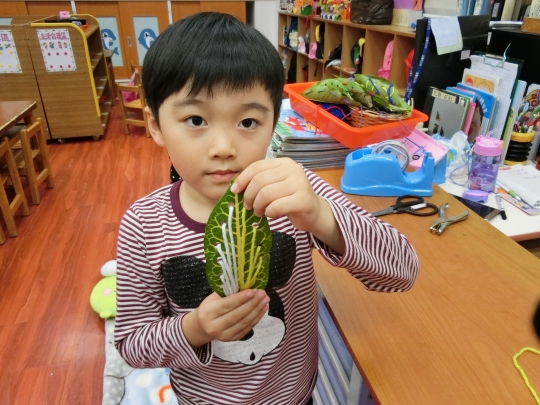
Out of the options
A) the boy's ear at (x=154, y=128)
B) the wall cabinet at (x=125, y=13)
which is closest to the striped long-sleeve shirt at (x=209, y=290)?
the boy's ear at (x=154, y=128)

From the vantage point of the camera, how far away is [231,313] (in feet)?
1.63

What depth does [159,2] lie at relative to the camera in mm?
4770

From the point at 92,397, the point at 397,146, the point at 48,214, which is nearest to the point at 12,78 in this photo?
the point at 48,214

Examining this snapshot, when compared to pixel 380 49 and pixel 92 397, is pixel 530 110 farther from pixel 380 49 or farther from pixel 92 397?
pixel 92 397

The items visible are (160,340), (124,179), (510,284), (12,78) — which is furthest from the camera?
(12,78)

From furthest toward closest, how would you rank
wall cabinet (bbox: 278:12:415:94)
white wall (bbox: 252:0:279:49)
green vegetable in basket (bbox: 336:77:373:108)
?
white wall (bbox: 252:0:279:49) → wall cabinet (bbox: 278:12:415:94) → green vegetable in basket (bbox: 336:77:373:108)

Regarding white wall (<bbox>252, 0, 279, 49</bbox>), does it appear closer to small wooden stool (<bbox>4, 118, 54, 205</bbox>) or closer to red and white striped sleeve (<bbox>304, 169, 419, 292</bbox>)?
small wooden stool (<bbox>4, 118, 54, 205</bbox>)

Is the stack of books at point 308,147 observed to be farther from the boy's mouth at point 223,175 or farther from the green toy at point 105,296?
the green toy at point 105,296

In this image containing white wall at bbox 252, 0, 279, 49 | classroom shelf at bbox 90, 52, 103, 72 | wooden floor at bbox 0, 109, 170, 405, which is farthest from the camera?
white wall at bbox 252, 0, 279, 49

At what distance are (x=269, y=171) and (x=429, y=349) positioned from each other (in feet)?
1.39

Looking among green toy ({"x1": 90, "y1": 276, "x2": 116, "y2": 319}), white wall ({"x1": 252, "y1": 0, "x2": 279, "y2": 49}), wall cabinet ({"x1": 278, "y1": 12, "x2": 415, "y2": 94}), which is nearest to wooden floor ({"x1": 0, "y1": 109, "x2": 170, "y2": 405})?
green toy ({"x1": 90, "y1": 276, "x2": 116, "y2": 319})

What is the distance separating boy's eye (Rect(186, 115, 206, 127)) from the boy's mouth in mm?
66

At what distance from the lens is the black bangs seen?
20.6 inches

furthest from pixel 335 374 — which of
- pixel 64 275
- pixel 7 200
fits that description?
pixel 7 200
